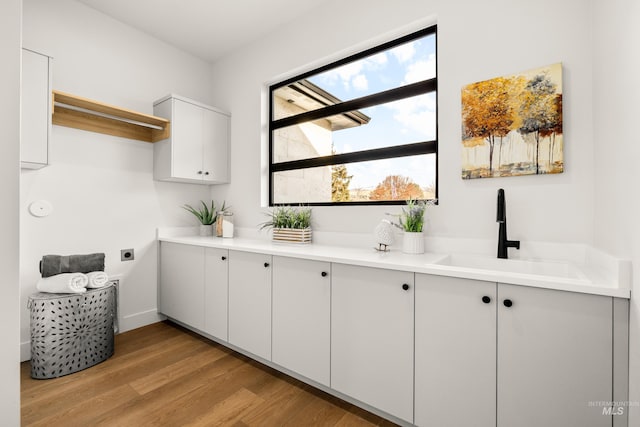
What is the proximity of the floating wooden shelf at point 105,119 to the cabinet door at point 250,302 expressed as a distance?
1419mm

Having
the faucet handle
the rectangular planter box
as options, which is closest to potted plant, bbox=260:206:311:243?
the rectangular planter box

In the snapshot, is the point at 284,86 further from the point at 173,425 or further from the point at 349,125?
the point at 173,425

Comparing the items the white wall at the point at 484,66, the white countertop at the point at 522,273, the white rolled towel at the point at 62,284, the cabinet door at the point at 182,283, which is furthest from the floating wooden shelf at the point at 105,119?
the white countertop at the point at 522,273

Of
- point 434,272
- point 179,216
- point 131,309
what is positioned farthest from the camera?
point 179,216

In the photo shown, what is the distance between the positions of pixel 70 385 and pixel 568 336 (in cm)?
260

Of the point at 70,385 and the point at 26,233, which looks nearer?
the point at 70,385

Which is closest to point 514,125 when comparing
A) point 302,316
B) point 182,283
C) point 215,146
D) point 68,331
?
point 302,316

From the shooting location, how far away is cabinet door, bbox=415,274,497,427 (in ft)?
4.05

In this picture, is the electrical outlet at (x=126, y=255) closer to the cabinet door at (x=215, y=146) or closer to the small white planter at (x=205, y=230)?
the small white planter at (x=205, y=230)

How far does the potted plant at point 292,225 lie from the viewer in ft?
7.89

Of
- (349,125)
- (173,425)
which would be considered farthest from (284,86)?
(173,425)

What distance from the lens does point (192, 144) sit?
2.82m

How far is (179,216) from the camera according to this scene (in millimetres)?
3059

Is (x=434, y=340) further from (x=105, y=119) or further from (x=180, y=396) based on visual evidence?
(x=105, y=119)
